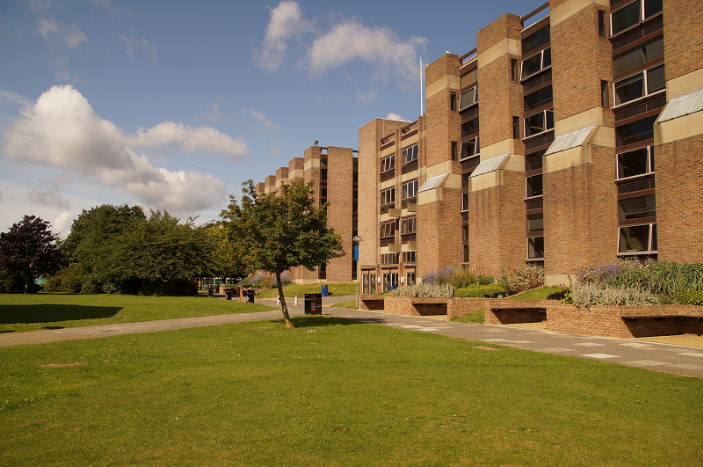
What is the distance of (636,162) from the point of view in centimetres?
2430

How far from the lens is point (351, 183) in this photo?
6538 cm

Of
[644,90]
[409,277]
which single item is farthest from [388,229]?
[644,90]

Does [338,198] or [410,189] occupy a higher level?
[338,198]

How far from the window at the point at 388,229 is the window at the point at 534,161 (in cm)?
1944

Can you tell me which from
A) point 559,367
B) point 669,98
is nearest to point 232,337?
point 559,367

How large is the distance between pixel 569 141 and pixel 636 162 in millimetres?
3418

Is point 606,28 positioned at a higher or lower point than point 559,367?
higher

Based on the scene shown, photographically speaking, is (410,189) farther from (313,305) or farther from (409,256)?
(313,305)

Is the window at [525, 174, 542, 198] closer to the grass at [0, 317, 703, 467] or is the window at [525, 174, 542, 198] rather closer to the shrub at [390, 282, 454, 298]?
the shrub at [390, 282, 454, 298]

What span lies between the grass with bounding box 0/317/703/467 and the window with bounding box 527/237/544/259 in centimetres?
2082

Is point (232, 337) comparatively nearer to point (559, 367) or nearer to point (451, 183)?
point (559, 367)

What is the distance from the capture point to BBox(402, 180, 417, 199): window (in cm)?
4497

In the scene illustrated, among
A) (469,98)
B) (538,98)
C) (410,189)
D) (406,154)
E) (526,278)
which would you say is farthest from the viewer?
(406,154)

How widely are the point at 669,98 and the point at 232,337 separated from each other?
2209 cm
